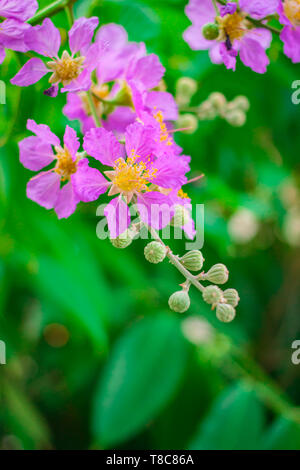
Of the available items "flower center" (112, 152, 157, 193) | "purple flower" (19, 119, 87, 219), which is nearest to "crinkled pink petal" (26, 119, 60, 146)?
"purple flower" (19, 119, 87, 219)

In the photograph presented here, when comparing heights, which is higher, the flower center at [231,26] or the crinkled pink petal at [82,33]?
the flower center at [231,26]

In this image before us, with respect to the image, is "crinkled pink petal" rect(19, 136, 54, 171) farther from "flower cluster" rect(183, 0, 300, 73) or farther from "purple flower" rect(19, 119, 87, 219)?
"flower cluster" rect(183, 0, 300, 73)

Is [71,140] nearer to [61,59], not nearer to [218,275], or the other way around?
[61,59]

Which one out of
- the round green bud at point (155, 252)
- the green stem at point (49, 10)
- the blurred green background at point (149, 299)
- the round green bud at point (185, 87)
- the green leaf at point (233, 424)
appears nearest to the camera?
the round green bud at point (155, 252)

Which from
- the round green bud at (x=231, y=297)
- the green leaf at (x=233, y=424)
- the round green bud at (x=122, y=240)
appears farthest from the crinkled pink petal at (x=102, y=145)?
the green leaf at (x=233, y=424)

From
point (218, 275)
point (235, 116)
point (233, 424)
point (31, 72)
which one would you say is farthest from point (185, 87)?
point (233, 424)

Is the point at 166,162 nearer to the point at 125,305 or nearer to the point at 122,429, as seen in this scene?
the point at 122,429

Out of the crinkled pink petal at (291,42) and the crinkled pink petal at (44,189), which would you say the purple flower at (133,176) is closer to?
the crinkled pink petal at (44,189)
